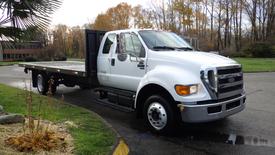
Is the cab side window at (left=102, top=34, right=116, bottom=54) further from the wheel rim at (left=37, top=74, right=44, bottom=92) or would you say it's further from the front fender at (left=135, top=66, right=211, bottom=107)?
the wheel rim at (left=37, top=74, right=44, bottom=92)

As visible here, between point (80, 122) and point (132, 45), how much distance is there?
6.93 feet

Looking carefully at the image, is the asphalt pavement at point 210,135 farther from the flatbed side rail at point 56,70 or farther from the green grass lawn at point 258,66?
the green grass lawn at point 258,66

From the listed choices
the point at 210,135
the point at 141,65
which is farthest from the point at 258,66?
the point at 210,135

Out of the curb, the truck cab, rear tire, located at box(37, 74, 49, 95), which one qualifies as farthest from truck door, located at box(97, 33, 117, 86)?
rear tire, located at box(37, 74, 49, 95)

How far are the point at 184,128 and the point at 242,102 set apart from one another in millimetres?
1342

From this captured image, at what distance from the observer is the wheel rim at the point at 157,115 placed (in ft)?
21.5

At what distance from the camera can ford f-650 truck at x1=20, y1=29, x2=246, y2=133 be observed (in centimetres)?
619

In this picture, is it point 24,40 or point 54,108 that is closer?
point 24,40

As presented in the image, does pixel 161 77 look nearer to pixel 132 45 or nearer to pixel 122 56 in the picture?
pixel 132 45

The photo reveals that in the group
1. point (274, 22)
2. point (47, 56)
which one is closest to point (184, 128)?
point (47, 56)

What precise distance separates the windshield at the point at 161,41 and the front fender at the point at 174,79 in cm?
74

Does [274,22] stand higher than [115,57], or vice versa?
[274,22]

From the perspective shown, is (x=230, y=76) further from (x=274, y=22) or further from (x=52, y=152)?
(x=274, y=22)

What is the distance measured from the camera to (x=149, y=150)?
568 centimetres
